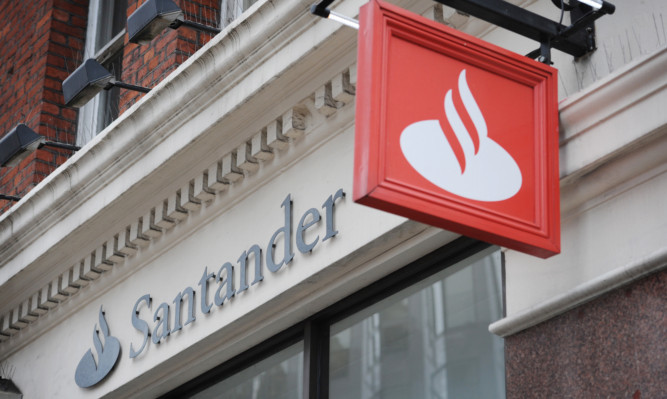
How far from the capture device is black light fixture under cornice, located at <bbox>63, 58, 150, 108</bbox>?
866 centimetres

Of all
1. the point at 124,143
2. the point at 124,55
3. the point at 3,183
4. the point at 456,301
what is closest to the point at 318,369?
the point at 456,301

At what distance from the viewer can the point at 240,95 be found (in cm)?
764

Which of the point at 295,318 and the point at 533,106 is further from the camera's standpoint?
the point at 295,318

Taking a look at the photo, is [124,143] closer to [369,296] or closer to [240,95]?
[240,95]

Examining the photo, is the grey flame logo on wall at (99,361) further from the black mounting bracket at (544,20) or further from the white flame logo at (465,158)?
the white flame logo at (465,158)

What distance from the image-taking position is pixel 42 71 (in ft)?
36.0

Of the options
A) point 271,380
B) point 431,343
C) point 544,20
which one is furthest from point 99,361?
point 544,20

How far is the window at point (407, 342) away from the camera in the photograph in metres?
6.36

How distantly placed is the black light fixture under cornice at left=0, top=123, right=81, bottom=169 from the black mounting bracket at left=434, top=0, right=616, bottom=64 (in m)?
4.71

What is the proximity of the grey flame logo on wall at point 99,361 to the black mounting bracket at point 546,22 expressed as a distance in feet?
13.7

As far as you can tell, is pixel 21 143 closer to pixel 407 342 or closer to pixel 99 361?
pixel 99 361

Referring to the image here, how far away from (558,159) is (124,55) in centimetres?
544

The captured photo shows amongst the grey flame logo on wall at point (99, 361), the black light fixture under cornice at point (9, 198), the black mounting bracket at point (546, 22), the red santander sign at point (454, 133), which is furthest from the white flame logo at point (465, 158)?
the black light fixture under cornice at point (9, 198)

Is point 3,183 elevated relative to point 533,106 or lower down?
elevated
